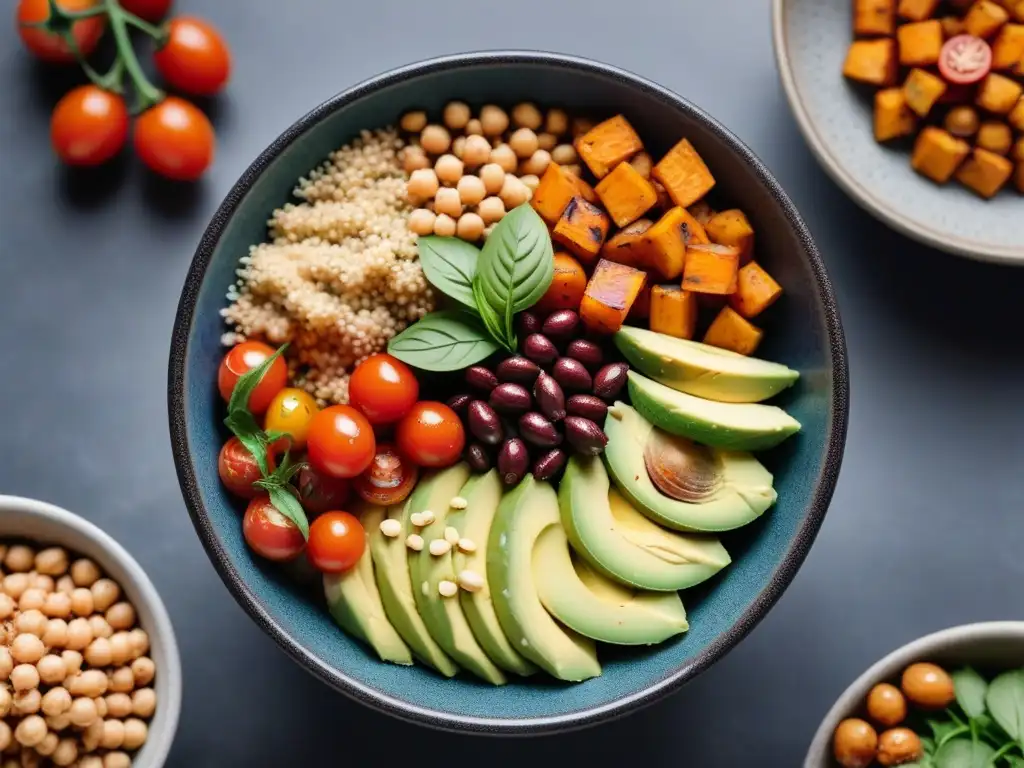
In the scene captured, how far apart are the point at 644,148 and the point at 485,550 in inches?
26.9

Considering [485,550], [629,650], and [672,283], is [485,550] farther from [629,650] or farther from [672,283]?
[672,283]

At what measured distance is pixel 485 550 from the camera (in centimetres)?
178

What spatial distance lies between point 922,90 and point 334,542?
1.21 m

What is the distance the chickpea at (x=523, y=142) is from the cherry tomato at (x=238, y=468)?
606mm

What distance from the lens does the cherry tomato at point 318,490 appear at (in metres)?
1.79

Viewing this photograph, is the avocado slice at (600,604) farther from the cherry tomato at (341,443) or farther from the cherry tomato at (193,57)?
the cherry tomato at (193,57)

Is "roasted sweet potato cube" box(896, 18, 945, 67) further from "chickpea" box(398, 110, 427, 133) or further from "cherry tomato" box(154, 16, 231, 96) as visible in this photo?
"cherry tomato" box(154, 16, 231, 96)

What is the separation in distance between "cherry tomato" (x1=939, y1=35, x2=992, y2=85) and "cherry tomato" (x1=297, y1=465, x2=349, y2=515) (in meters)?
1.22

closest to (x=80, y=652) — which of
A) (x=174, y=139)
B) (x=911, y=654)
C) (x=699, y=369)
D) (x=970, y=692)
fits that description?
(x=174, y=139)

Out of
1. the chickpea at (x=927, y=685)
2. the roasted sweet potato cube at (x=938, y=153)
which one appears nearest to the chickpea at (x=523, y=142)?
the roasted sweet potato cube at (x=938, y=153)

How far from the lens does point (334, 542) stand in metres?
1.71

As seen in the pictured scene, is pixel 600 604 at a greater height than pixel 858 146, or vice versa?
pixel 858 146

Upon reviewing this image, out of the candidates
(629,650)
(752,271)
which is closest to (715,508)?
(629,650)

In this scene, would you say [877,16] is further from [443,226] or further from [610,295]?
[443,226]
